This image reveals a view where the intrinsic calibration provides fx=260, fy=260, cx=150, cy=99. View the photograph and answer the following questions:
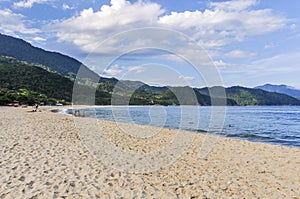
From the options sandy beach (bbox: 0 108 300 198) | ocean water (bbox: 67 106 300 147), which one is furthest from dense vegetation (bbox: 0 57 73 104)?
sandy beach (bbox: 0 108 300 198)

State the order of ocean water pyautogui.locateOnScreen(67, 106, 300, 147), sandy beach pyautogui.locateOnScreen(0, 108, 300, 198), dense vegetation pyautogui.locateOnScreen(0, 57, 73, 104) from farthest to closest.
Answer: dense vegetation pyautogui.locateOnScreen(0, 57, 73, 104), ocean water pyautogui.locateOnScreen(67, 106, 300, 147), sandy beach pyautogui.locateOnScreen(0, 108, 300, 198)

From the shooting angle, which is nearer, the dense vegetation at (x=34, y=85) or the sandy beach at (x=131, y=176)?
the sandy beach at (x=131, y=176)

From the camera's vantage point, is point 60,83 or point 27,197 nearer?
point 27,197

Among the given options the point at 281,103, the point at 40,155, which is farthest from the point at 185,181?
the point at 281,103

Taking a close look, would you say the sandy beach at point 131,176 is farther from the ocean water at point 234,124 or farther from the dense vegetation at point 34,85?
the dense vegetation at point 34,85

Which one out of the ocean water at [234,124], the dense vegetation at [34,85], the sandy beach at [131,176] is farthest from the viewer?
the dense vegetation at [34,85]

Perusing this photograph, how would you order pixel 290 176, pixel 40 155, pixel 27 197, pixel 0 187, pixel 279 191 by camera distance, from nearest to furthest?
pixel 27 197 → pixel 0 187 → pixel 279 191 → pixel 290 176 → pixel 40 155

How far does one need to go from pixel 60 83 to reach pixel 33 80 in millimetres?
17227

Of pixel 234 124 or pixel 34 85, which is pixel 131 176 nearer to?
pixel 234 124

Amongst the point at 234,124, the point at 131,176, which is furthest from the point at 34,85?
the point at 131,176

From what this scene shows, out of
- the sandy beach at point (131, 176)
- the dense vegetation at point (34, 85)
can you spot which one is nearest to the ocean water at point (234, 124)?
the sandy beach at point (131, 176)

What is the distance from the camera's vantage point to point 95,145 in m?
12.5

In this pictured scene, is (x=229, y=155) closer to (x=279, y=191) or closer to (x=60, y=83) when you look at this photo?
(x=279, y=191)

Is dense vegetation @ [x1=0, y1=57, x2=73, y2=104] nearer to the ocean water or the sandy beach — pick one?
the ocean water
